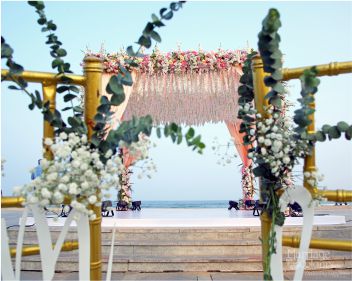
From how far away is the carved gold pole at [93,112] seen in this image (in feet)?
5.58

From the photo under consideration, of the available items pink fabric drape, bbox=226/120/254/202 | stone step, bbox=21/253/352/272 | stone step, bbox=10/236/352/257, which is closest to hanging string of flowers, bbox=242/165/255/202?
pink fabric drape, bbox=226/120/254/202

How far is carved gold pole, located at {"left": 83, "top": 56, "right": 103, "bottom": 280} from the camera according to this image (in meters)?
1.70

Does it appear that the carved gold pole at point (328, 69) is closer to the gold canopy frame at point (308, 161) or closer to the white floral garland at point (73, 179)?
the gold canopy frame at point (308, 161)

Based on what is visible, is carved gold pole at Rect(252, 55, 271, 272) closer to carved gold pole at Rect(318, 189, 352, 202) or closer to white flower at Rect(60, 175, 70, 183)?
carved gold pole at Rect(318, 189, 352, 202)

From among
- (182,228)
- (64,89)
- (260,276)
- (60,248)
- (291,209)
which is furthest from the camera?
(291,209)

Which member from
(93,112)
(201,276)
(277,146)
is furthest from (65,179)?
(201,276)

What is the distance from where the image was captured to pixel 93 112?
173 cm

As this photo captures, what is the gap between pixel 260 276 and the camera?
3.92 metres

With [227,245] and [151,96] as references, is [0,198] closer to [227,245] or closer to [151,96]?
[227,245]

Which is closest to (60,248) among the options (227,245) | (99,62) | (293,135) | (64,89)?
(64,89)

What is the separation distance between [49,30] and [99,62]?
259 mm

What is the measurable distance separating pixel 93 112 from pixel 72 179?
41 cm

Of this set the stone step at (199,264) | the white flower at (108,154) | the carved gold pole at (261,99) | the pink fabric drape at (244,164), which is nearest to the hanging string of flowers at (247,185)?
the pink fabric drape at (244,164)

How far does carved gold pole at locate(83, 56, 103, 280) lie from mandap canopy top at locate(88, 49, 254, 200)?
5.88 meters
